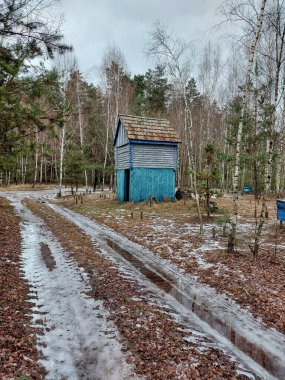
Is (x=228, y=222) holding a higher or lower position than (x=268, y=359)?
higher

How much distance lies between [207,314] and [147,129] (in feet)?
63.7

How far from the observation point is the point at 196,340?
5262 mm

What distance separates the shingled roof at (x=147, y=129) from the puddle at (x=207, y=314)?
14315 mm

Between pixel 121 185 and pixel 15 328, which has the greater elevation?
pixel 121 185

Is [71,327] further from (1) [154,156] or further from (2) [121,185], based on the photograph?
(2) [121,185]

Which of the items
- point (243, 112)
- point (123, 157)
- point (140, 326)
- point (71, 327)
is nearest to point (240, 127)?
point (243, 112)

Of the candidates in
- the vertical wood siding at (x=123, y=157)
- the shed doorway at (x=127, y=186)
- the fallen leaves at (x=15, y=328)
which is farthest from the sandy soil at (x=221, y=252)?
the vertical wood siding at (x=123, y=157)

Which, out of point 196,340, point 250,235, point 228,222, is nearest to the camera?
point 196,340

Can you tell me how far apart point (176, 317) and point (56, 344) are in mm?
2415

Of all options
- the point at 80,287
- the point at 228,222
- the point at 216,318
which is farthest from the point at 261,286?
the point at 80,287

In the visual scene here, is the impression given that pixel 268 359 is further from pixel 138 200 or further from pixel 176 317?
pixel 138 200

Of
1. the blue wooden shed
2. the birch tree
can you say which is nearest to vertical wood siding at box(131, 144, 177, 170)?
the blue wooden shed

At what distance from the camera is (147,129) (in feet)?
79.5

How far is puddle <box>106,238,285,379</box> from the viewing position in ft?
15.4
